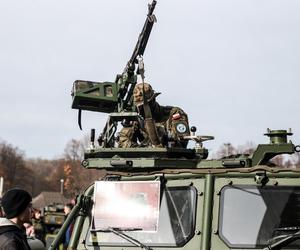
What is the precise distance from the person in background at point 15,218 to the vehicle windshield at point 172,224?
1054 millimetres

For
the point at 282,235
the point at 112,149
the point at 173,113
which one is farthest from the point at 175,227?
the point at 173,113

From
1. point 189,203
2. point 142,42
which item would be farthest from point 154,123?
point 142,42

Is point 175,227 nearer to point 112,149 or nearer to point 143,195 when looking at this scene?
point 143,195

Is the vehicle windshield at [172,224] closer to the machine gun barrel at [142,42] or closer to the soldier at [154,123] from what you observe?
the soldier at [154,123]

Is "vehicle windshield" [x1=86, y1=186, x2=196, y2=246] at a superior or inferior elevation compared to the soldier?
inferior

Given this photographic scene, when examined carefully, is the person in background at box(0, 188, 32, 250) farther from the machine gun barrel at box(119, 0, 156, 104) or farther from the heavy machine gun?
the machine gun barrel at box(119, 0, 156, 104)

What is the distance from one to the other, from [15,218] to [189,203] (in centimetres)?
147

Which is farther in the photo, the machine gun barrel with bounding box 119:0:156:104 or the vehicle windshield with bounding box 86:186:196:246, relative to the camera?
the machine gun barrel with bounding box 119:0:156:104

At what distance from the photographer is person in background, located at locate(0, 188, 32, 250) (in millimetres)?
4070

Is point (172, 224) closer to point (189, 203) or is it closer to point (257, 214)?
point (189, 203)

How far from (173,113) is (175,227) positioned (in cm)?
201


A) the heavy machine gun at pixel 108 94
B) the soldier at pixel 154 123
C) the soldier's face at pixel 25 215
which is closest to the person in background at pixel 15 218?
the soldier's face at pixel 25 215

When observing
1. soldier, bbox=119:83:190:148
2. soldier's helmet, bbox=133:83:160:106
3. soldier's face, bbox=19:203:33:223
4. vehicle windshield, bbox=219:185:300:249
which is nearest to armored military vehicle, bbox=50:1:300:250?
vehicle windshield, bbox=219:185:300:249

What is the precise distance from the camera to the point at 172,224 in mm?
5168
